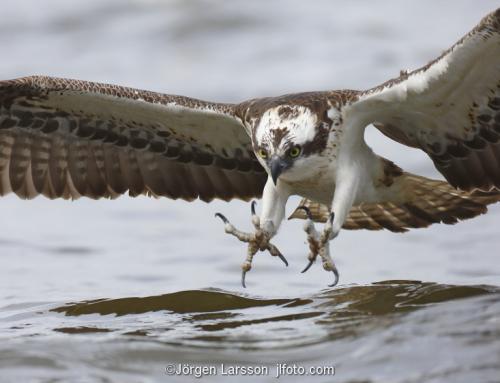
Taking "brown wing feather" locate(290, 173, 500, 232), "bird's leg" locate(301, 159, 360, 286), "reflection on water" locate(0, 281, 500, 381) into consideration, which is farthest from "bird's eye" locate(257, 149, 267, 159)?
"brown wing feather" locate(290, 173, 500, 232)

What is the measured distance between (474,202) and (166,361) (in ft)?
10.4

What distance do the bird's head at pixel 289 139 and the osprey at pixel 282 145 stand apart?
1 centimetres

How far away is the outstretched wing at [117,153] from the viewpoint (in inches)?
367

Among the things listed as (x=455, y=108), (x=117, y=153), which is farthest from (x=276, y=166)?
(x=117, y=153)

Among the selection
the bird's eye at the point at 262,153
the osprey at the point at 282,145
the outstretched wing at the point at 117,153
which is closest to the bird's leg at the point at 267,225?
the osprey at the point at 282,145

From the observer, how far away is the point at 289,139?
8180 mm

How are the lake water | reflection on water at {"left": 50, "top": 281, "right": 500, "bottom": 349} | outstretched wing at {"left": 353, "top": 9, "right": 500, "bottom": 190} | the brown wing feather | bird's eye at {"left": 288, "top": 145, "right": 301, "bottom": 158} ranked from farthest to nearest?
Result: the brown wing feather → bird's eye at {"left": 288, "top": 145, "right": 301, "bottom": 158} → outstretched wing at {"left": 353, "top": 9, "right": 500, "bottom": 190} → reflection on water at {"left": 50, "top": 281, "right": 500, "bottom": 349} → the lake water

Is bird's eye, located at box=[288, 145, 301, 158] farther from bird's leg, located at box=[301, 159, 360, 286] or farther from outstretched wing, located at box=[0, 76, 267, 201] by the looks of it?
outstretched wing, located at box=[0, 76, 267, 201]

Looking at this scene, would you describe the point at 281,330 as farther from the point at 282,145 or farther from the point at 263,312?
the point at 282,145

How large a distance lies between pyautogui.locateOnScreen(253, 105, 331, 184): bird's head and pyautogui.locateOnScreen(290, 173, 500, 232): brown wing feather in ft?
3.54

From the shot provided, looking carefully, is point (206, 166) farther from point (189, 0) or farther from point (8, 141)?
point (189, 0)

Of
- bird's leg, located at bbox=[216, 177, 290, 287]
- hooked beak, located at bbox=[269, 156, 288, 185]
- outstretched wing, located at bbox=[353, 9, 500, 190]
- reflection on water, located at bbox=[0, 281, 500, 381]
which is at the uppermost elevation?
outstretched wing, located at bbox=[353, 9, 500, 190]

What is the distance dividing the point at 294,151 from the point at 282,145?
4.5 inches

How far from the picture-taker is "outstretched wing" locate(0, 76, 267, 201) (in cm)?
931
